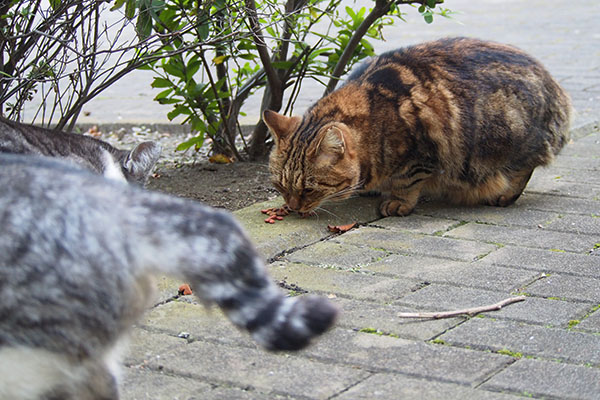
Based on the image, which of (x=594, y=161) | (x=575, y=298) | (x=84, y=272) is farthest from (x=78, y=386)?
(x=594, y=161)

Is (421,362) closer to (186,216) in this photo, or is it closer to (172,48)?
(186,216)

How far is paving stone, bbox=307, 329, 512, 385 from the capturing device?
3135mm

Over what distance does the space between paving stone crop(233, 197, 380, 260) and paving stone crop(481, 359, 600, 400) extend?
164 cm

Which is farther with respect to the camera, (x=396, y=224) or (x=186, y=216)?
(x=396, y=224)

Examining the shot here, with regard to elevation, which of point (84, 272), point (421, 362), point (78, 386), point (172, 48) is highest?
point (172, 48)

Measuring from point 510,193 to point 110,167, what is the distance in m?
2.47

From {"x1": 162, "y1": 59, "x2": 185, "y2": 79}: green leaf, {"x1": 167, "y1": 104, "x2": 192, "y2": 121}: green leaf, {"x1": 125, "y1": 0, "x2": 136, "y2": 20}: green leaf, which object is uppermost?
{"x1": 125, "y1": 0, "x2": 136, "y2": 20}: green leaf

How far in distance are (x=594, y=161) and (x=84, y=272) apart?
4.95 metres

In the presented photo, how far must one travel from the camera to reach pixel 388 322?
360cm

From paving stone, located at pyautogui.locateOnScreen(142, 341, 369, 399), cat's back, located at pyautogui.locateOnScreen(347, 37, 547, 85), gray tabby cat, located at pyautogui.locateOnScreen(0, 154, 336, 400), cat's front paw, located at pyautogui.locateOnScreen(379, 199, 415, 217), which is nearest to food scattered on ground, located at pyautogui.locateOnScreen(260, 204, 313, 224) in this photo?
cat's front paw, located at pyautogui.locateOnScreen(379, 199, 415, 217)

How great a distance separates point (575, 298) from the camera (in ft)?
12.5

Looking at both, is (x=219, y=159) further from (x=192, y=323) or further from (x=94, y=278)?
(x=94, y=278)

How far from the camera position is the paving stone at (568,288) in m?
3.85

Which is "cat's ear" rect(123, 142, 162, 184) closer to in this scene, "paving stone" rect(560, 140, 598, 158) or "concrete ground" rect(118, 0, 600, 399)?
"concrete ground" rect(118, 0, 600, 399)
